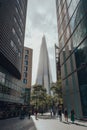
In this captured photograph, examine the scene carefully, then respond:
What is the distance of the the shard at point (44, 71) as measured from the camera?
154000 mm

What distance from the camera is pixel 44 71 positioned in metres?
159

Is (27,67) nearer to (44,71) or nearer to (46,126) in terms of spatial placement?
(46,126)

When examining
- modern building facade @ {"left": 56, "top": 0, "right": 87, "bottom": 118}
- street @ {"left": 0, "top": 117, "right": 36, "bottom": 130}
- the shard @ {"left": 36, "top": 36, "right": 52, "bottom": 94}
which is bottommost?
street @ {"left": 0, "top": 117, "right": 36, "bottom": 130}

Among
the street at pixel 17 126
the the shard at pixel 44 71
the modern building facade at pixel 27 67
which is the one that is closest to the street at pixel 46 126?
the street at pixel 17 126

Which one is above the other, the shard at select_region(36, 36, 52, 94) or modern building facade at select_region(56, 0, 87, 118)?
the shard at select_region(36, 36, 52, 94)

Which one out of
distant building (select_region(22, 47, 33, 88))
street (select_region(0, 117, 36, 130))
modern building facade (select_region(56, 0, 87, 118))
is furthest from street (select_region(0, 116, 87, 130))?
distant building (select_region(22, 47, 33, 88))

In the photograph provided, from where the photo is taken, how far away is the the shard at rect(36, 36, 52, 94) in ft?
505

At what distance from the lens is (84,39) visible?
826 inches

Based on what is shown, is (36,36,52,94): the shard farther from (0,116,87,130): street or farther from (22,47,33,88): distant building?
(0,116,87,130): street

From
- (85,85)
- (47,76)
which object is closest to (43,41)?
(47,76)

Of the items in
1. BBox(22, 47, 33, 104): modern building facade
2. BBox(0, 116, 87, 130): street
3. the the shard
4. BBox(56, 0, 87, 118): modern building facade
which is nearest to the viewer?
BBox(0, 116, 87, 130): street

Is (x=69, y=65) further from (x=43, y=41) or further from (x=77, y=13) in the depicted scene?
(x=43, y=41)

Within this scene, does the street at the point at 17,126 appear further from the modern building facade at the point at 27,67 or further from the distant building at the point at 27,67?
the distant building at the point at 27,67

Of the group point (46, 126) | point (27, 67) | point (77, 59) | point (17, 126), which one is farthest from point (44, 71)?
point (46, 126)
